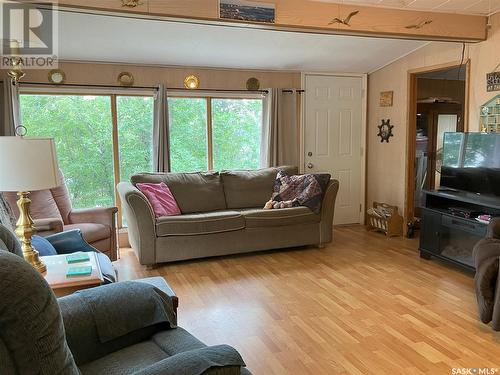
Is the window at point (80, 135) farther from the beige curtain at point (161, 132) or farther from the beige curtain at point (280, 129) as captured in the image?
the beige curtain at point (280, 129)

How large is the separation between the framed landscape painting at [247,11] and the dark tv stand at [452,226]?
7.87 feet

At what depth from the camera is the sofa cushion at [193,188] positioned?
4.76m

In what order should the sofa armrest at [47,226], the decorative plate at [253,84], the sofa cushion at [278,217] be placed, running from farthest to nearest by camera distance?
1. the decorative plate at [253,84]
2. the sofa cushion at [278,217]
3. the sofa armrest at [47,226]

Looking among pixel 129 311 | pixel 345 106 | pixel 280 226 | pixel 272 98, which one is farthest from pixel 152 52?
pixel 129 311

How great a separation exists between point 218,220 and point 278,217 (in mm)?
669

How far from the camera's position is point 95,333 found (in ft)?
5.36

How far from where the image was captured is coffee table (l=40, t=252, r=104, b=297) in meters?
2.09

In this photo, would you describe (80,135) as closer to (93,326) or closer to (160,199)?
(160,199)

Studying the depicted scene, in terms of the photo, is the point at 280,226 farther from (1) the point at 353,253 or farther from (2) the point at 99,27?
(2) the point at 99,27

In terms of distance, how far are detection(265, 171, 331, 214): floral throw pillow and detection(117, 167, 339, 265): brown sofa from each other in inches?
3.1

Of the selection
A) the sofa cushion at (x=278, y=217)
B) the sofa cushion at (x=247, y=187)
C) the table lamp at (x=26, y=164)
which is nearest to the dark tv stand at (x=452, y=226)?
the sofa cushion at (x=278, y=217)

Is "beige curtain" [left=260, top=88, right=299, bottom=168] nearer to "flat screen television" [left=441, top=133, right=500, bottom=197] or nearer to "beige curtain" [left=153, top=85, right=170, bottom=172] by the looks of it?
"beige curtain" [left=153, top=85, right=170, bottom=172]

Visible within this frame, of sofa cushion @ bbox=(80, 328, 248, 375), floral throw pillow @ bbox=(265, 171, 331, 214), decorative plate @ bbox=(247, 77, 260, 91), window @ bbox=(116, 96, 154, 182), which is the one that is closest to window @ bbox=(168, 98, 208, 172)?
window @ bbox=(116, 96, 154, 182)

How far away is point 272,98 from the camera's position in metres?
5.45
